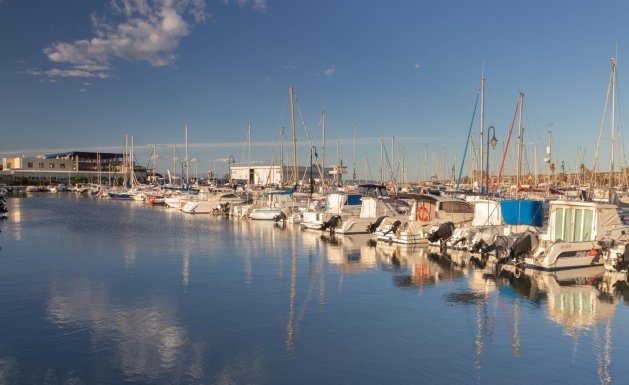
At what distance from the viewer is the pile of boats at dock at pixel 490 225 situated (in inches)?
1032

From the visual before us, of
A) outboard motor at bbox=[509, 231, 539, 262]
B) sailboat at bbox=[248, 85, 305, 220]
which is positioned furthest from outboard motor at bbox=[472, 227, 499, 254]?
sailboat at bbox=[248, 85, 305, 220]

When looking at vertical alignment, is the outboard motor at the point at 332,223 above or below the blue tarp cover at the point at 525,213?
below

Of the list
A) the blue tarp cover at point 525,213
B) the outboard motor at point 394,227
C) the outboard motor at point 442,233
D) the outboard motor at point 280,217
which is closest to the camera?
the blue tarp cover at point 525,213

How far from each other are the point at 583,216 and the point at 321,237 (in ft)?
66.2

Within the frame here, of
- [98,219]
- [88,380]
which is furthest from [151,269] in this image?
[98,219]

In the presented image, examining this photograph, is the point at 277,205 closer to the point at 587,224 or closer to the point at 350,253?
the point at 350,253

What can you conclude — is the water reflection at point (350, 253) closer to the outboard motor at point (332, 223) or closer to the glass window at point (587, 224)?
the outboard motor at point (332, 223)

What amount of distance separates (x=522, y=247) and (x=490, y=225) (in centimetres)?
671

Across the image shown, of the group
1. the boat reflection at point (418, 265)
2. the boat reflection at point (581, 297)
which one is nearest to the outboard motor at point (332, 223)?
the boat reflection at point (418, 265)

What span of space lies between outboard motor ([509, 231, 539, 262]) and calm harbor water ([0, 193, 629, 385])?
1.75 metres

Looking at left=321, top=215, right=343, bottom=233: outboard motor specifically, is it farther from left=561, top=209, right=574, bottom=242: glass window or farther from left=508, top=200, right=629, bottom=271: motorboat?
left=561, top=209, right=574, bottom=242: glass window

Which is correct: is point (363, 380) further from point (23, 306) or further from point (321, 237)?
point (321, 237)

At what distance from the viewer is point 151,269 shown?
86.2ft

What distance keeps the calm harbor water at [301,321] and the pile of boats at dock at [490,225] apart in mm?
1909
